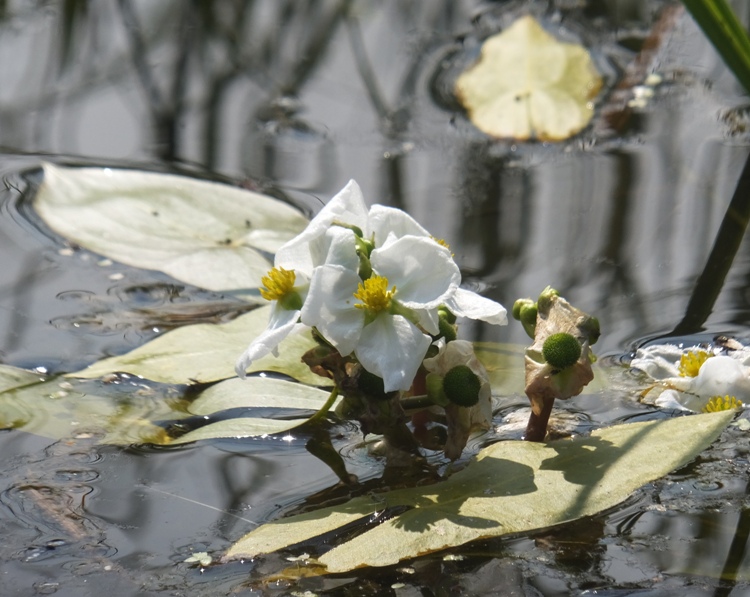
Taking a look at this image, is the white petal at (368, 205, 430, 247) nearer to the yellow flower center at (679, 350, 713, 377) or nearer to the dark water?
the dark water

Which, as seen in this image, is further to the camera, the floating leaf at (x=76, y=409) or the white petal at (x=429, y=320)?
the floating leaf at (x=76, y=409)

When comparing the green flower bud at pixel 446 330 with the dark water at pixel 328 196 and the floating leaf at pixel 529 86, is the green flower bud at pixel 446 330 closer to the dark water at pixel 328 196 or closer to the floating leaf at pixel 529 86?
the dark water at pixel 328 196

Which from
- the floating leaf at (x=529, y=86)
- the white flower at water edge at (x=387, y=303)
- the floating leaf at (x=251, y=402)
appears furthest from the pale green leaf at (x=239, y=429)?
the floating leaf at (x=529, y=86)

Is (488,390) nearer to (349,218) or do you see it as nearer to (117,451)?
(349,218)

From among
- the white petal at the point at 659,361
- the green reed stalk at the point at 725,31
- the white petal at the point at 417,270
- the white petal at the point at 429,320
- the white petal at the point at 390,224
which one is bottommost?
the white petal at the point at 659,361

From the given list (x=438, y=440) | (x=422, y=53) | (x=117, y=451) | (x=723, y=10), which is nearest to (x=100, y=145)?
(x=422, y=53)

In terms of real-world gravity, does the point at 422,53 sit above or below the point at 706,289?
above
